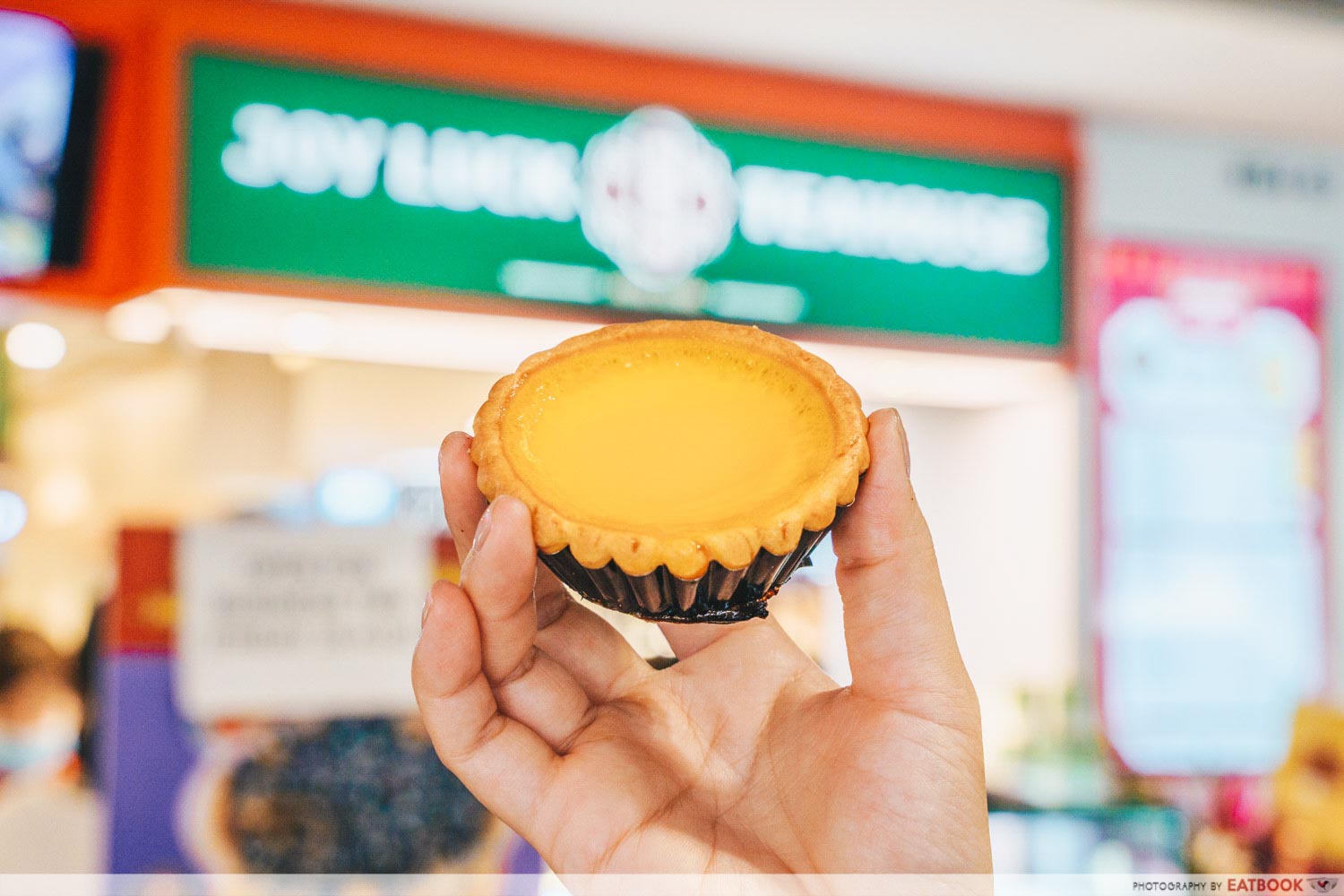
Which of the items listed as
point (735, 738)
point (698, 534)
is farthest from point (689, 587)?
A: point (735, 738)

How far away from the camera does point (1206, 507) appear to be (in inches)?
185

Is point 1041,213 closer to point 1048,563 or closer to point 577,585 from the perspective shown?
point 1048,563

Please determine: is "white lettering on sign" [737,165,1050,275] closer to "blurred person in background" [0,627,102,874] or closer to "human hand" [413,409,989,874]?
"blurred person in background" [0,627,102,874]

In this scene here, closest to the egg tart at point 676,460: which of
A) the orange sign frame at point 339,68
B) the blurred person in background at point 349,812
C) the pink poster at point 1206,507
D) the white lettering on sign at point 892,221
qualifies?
the blurred person in background at point 349,812

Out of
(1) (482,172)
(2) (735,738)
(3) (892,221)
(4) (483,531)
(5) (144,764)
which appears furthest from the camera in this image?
(3) (892,221)

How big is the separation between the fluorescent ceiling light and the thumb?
9.24ft

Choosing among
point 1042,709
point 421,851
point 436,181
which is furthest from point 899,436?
point 1042,709

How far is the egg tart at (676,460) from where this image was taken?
3.83 feet

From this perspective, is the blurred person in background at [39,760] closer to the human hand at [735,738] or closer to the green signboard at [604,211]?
the green signboard at [604,211]

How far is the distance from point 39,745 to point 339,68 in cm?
296

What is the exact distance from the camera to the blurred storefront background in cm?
252

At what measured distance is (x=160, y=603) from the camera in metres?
2.39

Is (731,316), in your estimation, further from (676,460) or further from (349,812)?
(676,460)

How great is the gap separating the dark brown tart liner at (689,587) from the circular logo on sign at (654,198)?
111 inches
